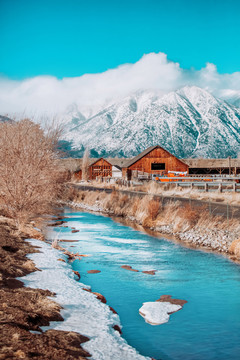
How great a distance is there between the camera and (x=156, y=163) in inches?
2926

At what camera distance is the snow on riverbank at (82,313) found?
6445 millimetres

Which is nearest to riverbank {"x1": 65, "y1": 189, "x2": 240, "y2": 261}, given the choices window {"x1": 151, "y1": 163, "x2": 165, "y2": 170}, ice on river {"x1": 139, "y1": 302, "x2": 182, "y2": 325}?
ice on river {"x1": 139, "y1": 302, "x2": 182, "y2": 325}

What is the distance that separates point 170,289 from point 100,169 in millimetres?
82537

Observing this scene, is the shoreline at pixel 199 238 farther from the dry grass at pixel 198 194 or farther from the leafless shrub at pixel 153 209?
the dry grass at pixel 198 194

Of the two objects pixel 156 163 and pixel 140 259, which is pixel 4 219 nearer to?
pixel 140 259

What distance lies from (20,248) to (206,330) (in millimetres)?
6842

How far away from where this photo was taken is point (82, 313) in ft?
26.3

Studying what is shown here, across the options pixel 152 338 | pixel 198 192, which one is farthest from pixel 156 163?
pixel 152 338

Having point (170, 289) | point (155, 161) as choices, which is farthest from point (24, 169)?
point (155, 161)

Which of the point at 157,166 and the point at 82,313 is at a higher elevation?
the point at 157,166

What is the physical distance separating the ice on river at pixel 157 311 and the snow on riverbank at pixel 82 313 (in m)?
0.79

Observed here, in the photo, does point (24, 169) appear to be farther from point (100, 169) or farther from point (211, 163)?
point (100, 169)

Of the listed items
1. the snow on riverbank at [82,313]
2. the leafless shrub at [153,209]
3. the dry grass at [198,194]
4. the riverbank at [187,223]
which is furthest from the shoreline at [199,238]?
the snow on riverbank at [82,313]

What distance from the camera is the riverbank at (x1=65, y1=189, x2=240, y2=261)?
16.4 m
